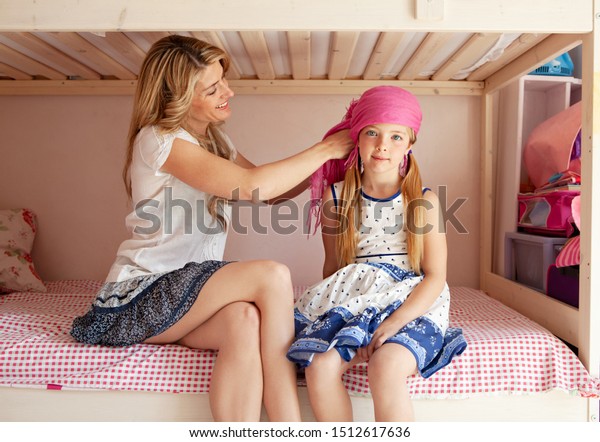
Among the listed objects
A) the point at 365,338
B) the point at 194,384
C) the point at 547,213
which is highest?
the point at 547,213

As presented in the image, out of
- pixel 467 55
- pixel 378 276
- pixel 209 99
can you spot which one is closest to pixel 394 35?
pixel 467 55

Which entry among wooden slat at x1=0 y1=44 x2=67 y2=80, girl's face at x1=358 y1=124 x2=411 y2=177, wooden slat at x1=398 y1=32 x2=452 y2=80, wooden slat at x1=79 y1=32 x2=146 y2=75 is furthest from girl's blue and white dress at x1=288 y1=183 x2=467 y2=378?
wooden slat at x1=0 y1=44 x2=67 y2=80

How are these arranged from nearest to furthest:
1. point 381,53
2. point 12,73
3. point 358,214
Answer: point 358,214 → point 381,53 → point 12,73

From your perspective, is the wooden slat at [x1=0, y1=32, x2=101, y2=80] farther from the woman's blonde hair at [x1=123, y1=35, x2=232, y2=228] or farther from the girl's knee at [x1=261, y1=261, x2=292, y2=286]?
the girl's knee at [x1=261, y1=261, x2=292, y2=286]

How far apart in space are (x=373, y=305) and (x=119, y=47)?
3.39ft

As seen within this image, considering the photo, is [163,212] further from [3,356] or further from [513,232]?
[513,232]

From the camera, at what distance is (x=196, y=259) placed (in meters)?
1.43

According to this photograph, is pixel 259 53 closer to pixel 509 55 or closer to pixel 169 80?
pixel 169 80

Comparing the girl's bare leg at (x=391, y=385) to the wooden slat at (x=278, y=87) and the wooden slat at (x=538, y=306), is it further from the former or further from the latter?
the wooden slat at (x=278, y=87)

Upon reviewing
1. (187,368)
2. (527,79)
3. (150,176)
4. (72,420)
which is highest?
(527,79)

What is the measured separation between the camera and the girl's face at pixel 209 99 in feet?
4.73

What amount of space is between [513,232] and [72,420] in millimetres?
1451

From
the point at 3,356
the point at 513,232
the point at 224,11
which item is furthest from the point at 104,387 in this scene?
the point at 513,232

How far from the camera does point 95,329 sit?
131 centimetres
